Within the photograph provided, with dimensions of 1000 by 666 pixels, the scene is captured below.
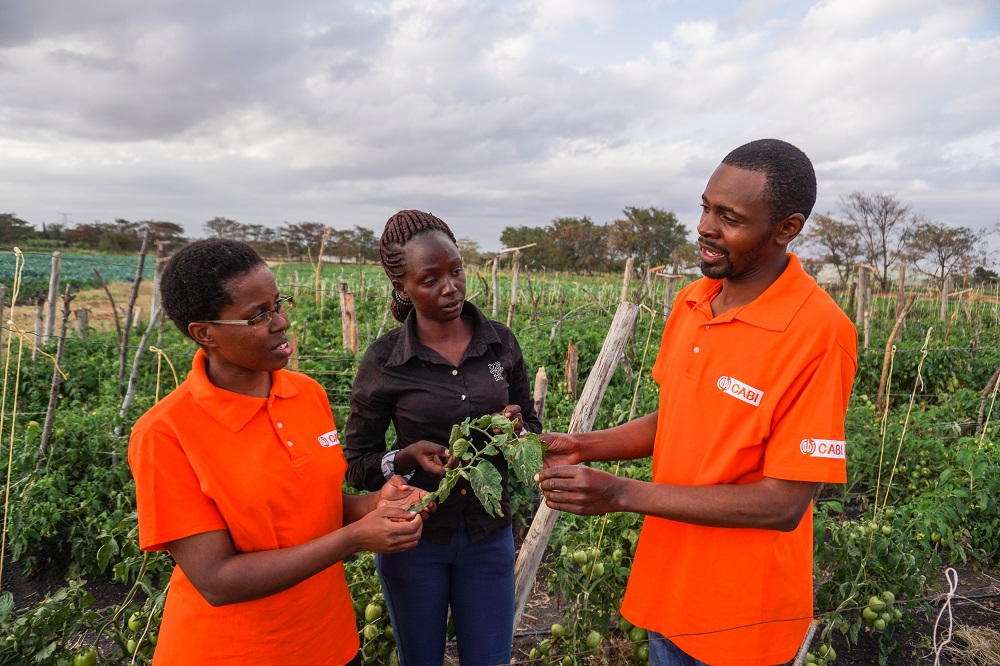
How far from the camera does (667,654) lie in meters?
1.67

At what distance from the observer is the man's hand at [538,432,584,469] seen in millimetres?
1893

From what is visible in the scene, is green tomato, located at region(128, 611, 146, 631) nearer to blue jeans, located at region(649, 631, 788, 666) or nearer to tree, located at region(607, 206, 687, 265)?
blue jeans, located at region(649, 631, 788, 666)

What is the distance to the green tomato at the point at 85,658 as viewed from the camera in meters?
1.98

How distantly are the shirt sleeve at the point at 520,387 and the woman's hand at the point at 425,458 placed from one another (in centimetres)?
35

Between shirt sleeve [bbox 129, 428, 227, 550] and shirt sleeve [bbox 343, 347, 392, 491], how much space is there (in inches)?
24.3

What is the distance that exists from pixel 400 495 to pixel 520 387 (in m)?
0.63

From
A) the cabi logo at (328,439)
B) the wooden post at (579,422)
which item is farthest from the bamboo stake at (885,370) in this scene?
the cabi logo at (328,439)

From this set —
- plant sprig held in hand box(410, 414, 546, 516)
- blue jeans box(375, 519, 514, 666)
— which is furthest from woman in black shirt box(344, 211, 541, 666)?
plant sprig held in hand box(410, 414, 546, 516)

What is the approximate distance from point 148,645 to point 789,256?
2463 mm

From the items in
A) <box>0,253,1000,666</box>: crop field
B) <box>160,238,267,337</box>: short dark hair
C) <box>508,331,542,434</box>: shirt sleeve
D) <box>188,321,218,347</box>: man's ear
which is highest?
<box>160,238,267,337</box>: short dark hair

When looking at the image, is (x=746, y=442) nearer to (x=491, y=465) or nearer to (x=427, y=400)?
(x=491, y=465)

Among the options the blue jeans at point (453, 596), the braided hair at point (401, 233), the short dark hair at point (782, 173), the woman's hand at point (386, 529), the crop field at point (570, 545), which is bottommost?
the crop field at point (570, 545)

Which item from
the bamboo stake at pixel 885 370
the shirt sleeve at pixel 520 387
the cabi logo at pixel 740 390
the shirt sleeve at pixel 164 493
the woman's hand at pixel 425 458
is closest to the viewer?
the shirt sleeve at pixel 164 493

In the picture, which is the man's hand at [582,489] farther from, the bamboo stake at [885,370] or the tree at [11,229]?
the tree at [11,229]
